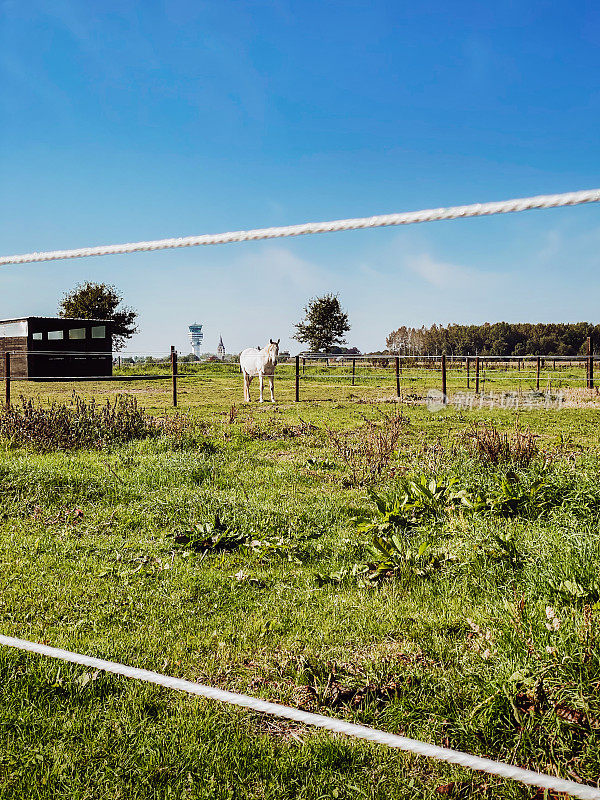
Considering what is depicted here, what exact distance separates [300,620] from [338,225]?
7.23 ft

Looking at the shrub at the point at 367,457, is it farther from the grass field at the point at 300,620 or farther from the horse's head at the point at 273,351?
the horse's head at the point at 273,351

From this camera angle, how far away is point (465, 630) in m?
2.73

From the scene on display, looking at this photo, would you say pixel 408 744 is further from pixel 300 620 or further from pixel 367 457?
pixel 367 457

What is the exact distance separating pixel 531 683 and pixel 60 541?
364cm

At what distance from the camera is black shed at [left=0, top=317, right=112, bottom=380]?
2952 cm

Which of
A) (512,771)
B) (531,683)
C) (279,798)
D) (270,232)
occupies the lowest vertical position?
(279,798)

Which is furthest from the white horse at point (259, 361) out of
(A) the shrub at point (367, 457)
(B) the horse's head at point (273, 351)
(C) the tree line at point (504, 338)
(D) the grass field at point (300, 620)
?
(C) the tree line at point (504, 338)

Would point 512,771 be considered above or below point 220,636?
above

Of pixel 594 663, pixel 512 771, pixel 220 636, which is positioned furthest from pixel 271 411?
pixel 512 771

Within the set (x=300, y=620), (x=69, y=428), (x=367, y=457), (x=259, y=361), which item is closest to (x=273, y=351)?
(x=259, y=361)

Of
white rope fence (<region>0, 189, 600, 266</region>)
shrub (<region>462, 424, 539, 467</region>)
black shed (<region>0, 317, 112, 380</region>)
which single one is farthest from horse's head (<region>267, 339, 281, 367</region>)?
black shed (<region>0, 317, 112, 380</region>)

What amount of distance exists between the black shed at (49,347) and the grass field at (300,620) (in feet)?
84.9

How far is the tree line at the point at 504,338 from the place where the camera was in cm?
5657

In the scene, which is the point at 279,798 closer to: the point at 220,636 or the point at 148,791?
the point at 148,791
